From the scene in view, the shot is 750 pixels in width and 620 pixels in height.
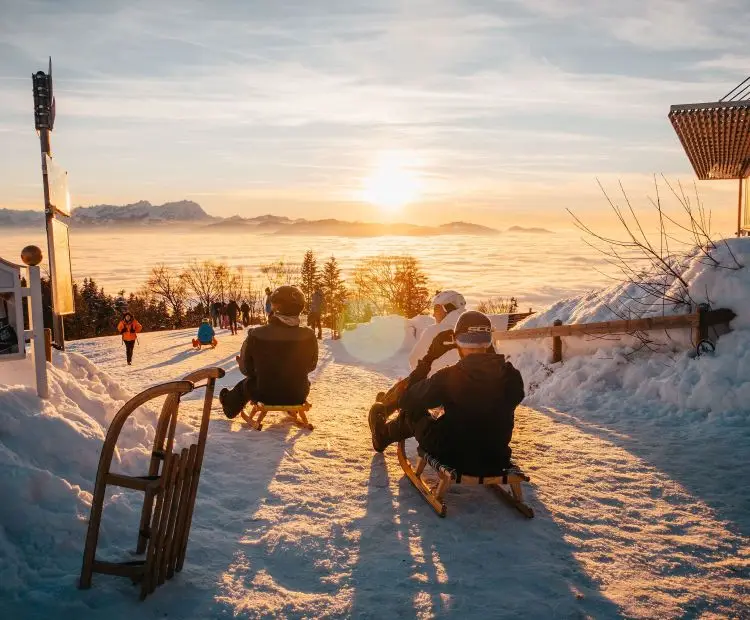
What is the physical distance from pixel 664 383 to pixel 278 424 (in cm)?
567

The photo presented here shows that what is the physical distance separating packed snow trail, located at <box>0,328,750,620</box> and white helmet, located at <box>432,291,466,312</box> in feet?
9.49

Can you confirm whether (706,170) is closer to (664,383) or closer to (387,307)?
(664,383)

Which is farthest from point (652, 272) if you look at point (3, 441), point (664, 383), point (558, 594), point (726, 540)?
point (3, 441)

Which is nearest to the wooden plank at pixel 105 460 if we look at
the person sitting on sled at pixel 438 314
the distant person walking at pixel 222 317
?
the person sitting on sled at pixel 438 314

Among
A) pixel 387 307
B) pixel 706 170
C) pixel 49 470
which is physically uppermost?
pixel 706 170

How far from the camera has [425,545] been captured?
463cm

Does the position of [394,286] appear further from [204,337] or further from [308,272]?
[204,337]

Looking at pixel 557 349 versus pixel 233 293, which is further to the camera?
pixel 233 293

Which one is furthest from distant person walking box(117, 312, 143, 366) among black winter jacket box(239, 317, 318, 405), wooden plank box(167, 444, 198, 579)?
wooden plank box(167, 444, 198, 579)

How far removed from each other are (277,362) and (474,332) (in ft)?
11.9

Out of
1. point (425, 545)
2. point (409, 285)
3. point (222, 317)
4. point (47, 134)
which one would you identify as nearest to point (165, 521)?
point (425, 545)

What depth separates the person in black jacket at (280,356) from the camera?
314 inches

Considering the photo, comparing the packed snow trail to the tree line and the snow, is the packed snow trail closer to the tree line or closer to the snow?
the snow

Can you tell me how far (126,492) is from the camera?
497cm
